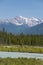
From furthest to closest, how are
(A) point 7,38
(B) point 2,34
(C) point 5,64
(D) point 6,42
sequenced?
(B) point 2,34
(A) point 7,38
(D) point 6,42
(C) point 5,64

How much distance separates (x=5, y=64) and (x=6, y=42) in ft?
296

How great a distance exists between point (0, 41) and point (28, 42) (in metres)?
13.4

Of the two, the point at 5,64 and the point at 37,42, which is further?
the point at 37,42

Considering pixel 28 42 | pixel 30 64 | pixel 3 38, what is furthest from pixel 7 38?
pixel 30 64

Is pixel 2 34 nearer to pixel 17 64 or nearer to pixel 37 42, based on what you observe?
pixel 37 42

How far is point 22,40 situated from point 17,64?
302ft

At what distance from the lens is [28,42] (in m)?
114

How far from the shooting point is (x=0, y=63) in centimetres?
1958

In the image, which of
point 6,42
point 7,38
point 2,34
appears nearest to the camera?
point 6,42

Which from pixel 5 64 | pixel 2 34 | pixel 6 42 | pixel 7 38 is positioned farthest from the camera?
pixel 2 34

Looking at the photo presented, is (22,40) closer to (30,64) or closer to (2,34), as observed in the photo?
(2,34)

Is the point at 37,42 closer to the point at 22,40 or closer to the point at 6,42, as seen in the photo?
the point at 22,40

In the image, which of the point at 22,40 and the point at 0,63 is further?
the point at 22,40

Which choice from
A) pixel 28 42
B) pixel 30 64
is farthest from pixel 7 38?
pixel 30 64
